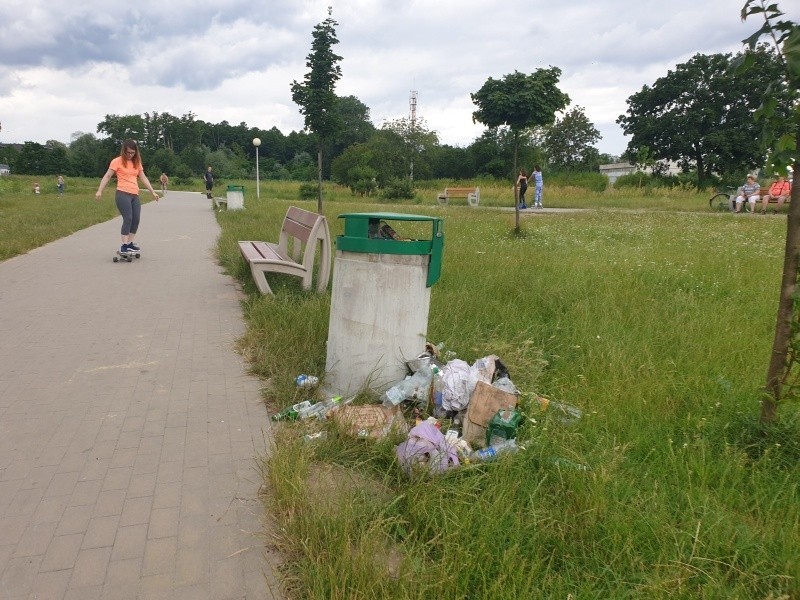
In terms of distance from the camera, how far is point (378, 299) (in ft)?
11.4

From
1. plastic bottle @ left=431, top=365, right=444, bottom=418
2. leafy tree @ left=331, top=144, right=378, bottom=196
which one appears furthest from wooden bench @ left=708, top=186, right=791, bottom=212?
leafy tree @ left=331, top=144, right=378, bottom=196

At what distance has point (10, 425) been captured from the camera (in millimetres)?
3266

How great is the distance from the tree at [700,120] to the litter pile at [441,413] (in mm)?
46926

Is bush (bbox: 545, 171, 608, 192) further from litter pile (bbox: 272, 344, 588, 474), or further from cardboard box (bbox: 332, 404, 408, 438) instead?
cardboard box (bbox: 332, 404, 408, 438)

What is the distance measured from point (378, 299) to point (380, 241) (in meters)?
0.36

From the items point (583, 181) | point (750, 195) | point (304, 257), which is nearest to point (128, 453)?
point (304, 257)

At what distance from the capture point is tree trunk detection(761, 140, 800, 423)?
2682 millimetres

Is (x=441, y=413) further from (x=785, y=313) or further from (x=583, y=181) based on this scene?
(x=583, y=181)

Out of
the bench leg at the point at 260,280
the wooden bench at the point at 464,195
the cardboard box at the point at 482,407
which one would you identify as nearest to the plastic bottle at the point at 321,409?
the cardboard box at the point at 482,407

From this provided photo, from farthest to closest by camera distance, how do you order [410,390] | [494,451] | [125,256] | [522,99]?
1. [522,99]
2. [125,256]
3. [410,390]
4. [494,451]

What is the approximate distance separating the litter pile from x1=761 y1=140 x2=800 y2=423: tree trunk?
968 millimetres

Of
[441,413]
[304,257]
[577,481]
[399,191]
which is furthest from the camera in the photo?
[399,191]

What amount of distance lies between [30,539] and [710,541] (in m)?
2.74

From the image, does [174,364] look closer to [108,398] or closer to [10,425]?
[108,398]
